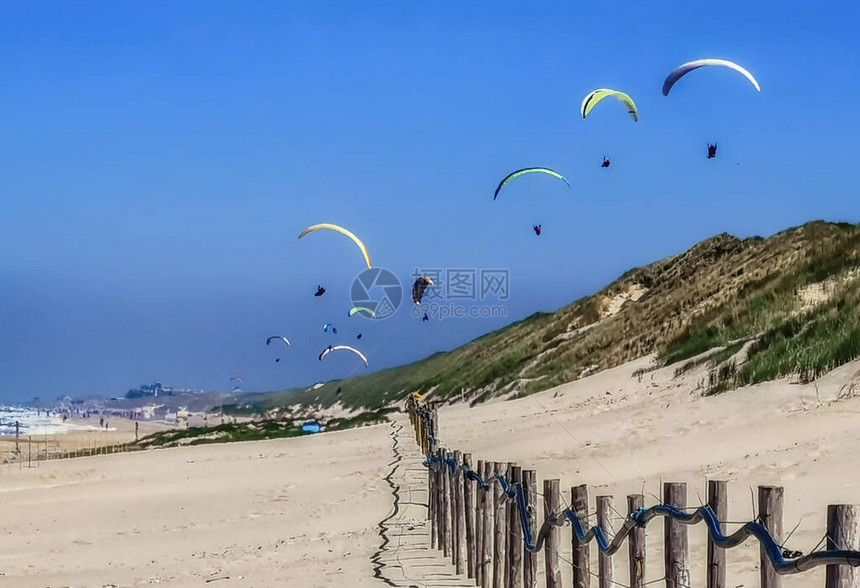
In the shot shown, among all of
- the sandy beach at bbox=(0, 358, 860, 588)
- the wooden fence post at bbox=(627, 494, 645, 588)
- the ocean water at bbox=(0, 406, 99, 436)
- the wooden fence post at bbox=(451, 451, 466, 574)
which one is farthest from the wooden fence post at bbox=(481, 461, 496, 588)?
the ocean water at bbox=(0, 406, 99, 436)

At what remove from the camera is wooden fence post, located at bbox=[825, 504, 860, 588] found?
502 cm

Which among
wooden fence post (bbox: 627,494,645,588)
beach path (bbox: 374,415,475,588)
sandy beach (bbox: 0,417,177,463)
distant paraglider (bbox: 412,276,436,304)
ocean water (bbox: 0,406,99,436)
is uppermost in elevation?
distant paraglider (bbox: 412,276,436,304)

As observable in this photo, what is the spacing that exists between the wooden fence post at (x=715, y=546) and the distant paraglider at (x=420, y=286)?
2168cm

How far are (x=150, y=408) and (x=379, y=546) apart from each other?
4655 inches

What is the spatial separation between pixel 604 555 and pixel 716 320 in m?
25.4

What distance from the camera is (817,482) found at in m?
12.1

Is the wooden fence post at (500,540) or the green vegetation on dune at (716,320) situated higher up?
the green vegetation on dune at (716,320)

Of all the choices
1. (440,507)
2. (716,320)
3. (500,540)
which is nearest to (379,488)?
(440,507)

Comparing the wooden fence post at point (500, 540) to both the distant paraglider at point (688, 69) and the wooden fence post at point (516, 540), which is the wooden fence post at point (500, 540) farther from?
the distant paraglider at point (688, 69)

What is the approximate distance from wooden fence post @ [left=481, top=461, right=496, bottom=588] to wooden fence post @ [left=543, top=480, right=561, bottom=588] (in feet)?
6.23

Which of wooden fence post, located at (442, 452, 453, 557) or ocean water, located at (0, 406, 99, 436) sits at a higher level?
ocean water, located at (0, 406, 99, 436)

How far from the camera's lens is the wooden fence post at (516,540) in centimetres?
988

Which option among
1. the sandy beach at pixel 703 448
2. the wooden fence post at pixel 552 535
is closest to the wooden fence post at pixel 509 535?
the wooden fence post at pixel 552 535

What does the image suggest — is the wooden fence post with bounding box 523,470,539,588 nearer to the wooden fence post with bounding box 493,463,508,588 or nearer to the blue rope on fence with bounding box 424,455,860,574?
the blue rope on fence with bounding box 424,455,860,574
